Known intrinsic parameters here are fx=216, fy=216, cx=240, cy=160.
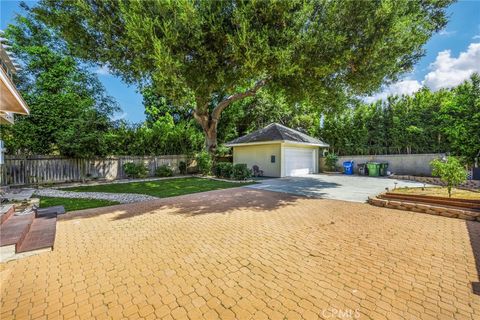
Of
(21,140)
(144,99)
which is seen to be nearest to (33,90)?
(21,140)

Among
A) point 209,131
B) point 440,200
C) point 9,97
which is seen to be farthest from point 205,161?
point 440,200

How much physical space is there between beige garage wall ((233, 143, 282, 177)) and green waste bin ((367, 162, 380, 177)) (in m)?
6.34

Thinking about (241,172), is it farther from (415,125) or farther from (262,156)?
(415,125)

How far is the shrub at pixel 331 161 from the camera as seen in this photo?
1766 centimetres

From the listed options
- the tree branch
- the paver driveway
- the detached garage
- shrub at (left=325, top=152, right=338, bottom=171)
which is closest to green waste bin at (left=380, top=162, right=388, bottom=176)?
shrub at (left=325, top=152, right=338, bottom=171)

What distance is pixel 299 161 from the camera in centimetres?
1634

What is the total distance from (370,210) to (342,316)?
5.01 meters

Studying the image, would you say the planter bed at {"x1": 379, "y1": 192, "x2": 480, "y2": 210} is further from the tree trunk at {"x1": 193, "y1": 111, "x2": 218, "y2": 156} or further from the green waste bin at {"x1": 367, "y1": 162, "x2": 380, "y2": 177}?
the tree trunk at {"x1": 193, "y1": 111, "x2": 218, "y2": 156}

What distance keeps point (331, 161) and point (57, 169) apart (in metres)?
18.5

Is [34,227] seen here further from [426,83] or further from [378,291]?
[426,83]

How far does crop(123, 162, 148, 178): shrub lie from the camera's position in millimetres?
14000

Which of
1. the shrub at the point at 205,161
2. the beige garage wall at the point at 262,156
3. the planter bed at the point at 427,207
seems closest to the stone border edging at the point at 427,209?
the planter bed at the point at 427,207

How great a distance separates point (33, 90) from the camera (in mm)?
13164

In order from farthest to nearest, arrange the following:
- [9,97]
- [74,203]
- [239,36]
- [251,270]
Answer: [239,36], [74,203], [9,97], [251,270]
